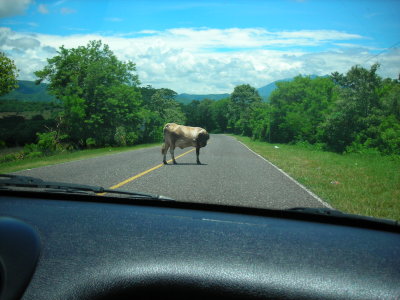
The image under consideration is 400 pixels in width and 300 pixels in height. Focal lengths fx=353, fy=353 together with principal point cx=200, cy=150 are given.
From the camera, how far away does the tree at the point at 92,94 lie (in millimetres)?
17219

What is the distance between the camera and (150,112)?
139 feet

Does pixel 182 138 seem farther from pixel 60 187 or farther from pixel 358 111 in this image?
pixel 358 111

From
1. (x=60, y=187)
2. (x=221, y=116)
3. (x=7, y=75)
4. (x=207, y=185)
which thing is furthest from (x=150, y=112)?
(x=221, y=116)

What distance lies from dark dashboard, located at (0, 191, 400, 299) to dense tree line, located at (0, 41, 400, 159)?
12.7m

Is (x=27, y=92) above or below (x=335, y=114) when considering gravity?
below

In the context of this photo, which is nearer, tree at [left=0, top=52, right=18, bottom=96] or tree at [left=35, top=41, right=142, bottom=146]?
tree at [left=35, top=41, right=142, bottom=146]

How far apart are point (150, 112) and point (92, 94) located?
1804 cm

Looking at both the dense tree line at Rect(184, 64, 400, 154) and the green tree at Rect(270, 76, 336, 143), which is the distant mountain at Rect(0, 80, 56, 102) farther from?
the green tree at Rect(270, 76, 336, 143)

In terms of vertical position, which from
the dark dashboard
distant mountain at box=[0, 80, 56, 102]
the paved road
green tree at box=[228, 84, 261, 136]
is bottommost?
the paved road

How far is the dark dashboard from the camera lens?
5.43ft

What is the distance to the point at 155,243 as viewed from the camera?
6.41 feet

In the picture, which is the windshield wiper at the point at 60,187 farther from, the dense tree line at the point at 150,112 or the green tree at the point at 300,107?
the green tree at the point at 300,107

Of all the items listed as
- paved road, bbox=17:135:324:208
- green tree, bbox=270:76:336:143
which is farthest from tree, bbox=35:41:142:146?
green tree, bbox=270:76:336:143

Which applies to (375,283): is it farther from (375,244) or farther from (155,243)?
(155,243)
